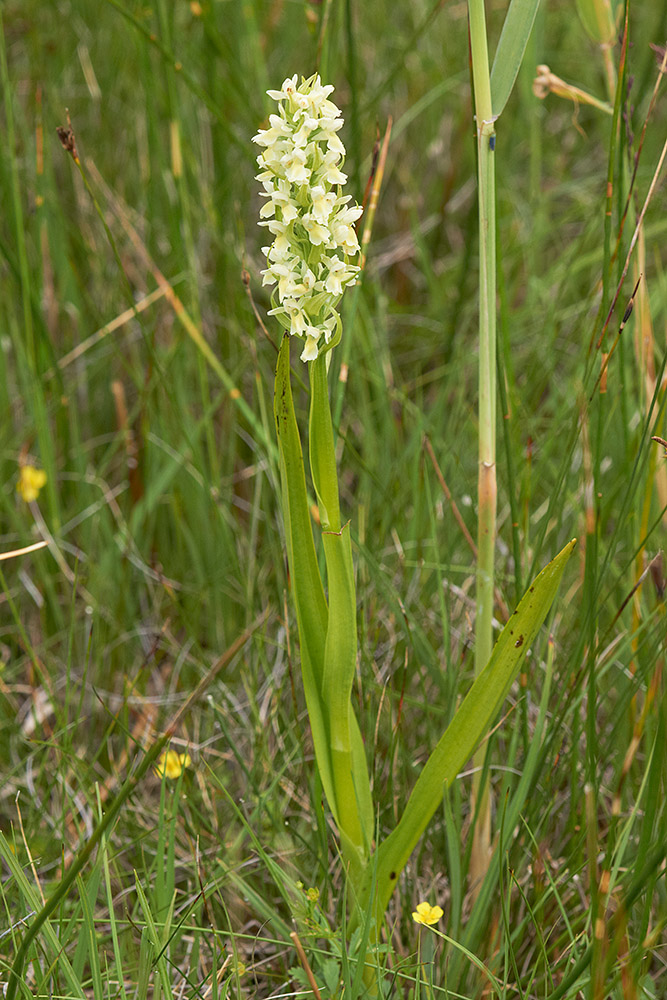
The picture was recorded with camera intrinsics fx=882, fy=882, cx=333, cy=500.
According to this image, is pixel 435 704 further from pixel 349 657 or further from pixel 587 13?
pixel 587 13

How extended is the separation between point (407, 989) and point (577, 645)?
1.72 feet

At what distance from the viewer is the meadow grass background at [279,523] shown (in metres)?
1.15

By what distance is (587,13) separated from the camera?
1315 millimetres

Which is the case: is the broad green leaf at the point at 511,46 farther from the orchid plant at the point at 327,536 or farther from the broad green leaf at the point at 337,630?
the broad green leaf at the point at 337,630

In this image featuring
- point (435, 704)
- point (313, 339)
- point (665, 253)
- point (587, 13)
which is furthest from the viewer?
point (665, 253)

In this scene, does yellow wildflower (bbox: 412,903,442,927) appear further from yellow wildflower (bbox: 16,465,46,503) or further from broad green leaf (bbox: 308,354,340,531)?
yellow wildflower (bbox: 16,465,46,503)

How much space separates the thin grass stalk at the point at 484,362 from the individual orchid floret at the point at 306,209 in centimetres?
17

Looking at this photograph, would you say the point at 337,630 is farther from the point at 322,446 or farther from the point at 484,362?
the point at 484,362

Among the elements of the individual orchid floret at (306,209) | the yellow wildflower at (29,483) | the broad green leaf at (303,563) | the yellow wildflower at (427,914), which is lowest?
the yellow wildflower at (427,914)

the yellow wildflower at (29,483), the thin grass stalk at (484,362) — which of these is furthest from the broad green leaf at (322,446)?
the yellow wildflower at (29,483)

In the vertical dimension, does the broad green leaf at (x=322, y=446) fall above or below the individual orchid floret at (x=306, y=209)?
below

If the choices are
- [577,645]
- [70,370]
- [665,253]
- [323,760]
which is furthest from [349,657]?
[665,253]

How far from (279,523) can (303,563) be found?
0.68m

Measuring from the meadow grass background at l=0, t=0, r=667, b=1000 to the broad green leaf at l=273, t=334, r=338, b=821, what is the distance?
0.55ft
